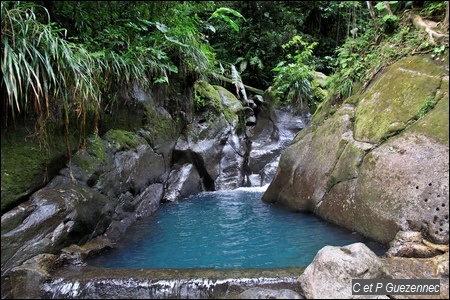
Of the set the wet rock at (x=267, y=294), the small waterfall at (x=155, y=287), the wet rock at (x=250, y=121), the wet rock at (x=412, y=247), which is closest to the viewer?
the wet rock at (x=267, y=294)

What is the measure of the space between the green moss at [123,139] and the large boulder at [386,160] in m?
3.01

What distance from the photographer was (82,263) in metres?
3.39

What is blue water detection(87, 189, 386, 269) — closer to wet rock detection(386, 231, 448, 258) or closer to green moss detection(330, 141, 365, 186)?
wet rock detection(386, 231, 448, 258)

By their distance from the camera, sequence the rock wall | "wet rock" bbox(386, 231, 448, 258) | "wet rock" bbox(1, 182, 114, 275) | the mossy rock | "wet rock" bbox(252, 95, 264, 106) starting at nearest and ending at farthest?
1. "wet rock" bbox(386, 231, 448, 258)
2. "wet rock" bbox(1, 182, 114, 275)
3. the mossy rock
4. the rock wall
5. "wet rock" bbox(252, 95, 264, 106)

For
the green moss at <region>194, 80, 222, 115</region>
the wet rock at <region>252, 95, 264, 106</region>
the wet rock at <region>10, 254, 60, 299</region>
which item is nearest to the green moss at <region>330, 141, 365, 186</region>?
the wet rock at <region>10, 254, 60, 299</region>

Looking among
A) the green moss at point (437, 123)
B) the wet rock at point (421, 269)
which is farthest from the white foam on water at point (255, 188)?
the wet rock at point (421, 269)

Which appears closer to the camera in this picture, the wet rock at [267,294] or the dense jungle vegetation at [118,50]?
the wet rock at [267,294]

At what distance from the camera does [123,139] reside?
5.25 m

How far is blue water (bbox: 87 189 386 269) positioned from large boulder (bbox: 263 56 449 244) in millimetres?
335

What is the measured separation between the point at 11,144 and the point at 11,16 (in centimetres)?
136

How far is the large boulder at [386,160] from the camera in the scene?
10.2ft

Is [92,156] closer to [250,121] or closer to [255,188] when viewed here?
[255,188]

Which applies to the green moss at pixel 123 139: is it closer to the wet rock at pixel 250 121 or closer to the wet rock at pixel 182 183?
the wet rock at pixel 182 183

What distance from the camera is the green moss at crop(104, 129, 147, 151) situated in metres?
5.01
